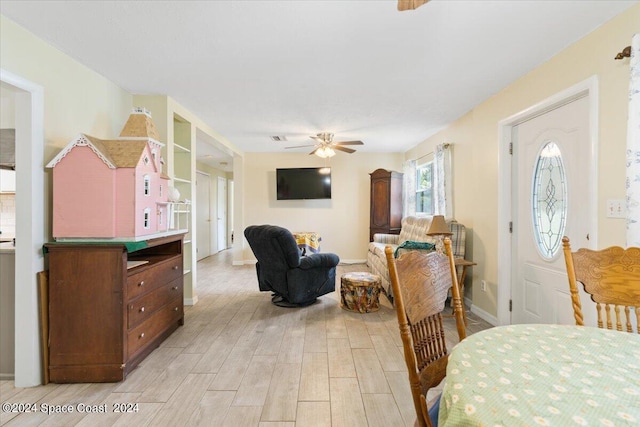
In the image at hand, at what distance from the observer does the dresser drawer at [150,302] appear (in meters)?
2.19

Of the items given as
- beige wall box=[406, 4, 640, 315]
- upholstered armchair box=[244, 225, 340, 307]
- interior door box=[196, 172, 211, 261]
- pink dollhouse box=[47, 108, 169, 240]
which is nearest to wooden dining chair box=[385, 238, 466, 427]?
beige wall box=[406, 4, 640, 315]

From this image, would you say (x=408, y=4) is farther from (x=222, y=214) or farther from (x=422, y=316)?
(x=222, y=214)

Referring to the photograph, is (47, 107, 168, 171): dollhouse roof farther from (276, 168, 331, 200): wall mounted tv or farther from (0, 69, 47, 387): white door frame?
(276, 168, 331, 200): wall mounted tv

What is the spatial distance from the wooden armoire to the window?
15.8 inches

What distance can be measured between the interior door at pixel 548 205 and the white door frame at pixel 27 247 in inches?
152

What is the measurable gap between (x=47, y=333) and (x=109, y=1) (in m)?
2.21

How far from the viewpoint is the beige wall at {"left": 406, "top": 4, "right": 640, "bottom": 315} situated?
6.05 feet

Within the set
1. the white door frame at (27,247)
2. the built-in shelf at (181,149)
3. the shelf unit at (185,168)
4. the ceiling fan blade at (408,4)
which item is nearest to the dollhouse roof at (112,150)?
the white door frame at (27,247)

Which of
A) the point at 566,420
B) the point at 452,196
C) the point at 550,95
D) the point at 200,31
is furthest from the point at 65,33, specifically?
the point at 452,196

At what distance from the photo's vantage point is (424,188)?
5586 millimetres

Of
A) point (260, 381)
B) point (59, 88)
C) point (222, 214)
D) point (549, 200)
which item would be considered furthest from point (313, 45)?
point (222, 214)

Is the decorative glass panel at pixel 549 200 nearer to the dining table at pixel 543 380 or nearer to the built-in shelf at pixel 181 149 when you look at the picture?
the dining table at pixel 543 380

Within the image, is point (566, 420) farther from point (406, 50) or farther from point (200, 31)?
point (200, 31)

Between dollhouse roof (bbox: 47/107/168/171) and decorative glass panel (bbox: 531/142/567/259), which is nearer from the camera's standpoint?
dollhouse roof (bbox: 47/107/168/171)
